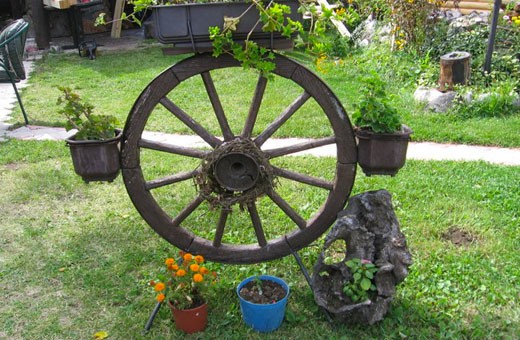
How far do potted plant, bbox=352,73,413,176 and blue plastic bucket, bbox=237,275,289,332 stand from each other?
0.85m

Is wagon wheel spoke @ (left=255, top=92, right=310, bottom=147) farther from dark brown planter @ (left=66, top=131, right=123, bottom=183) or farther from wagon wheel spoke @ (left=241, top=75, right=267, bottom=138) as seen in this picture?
dark brown planter @ (left=66, top=131, right=123, bottom=183)

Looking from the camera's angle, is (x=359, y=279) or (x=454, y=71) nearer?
(x=359, y=279)

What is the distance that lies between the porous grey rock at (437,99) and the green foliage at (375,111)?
3.76 m

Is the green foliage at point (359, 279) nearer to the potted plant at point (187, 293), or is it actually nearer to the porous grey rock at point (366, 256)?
the porous grey rock at point (366, 256)

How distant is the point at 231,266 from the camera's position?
3465mm

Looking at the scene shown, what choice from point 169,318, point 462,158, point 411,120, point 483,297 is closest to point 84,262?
point 169,318

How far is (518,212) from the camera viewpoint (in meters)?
3.98

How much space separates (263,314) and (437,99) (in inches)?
173

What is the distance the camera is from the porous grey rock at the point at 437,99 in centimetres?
625

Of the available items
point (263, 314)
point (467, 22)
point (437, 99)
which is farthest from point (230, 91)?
point (263, 314)

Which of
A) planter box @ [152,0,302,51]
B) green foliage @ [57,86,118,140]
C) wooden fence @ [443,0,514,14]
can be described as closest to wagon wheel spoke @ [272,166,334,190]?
planter box @ [152,0,302,51]

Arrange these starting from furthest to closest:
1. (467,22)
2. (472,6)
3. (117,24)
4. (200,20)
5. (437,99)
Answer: (117,24) < (472,6) < (467,22) < (437,99) < (200,20)

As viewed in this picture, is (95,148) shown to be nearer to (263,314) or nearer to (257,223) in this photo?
(257,223)

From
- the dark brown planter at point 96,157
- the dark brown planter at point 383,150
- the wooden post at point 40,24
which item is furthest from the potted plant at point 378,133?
the wooden post at point 40,24
